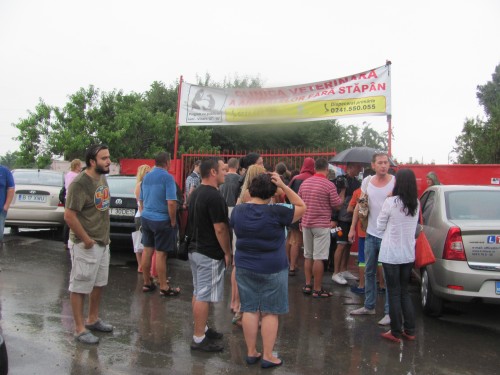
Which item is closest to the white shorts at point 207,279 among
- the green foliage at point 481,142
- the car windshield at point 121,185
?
the car windshield at point 121,185

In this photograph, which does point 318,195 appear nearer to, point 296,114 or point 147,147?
point 296,114

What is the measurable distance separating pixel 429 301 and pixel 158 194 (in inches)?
138

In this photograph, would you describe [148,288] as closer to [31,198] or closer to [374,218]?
[374,218]

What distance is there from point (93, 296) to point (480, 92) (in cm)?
4808

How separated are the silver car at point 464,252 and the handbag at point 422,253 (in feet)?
1.39

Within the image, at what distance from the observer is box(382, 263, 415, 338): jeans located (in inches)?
185

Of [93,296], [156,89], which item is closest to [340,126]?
[156,89]

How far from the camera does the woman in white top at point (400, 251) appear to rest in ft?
15.3

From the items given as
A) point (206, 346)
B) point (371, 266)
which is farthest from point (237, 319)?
point (371, 266)

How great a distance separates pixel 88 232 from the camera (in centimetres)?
445

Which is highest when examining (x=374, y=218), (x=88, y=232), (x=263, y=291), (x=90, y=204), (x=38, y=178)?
(x=38, y=178)

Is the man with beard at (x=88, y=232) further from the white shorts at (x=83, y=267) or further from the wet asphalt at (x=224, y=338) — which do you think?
the wet asphalt at (x=224, y=338)

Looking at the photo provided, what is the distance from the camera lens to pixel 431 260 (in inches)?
186

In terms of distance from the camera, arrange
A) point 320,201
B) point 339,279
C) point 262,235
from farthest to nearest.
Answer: point 339,279 < point 320,201 < point 262,235
